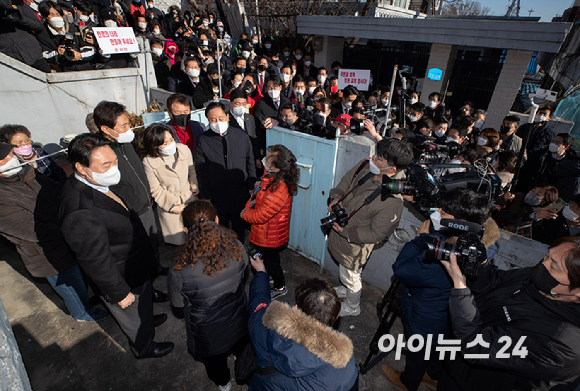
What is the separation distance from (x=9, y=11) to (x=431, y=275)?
315 inches

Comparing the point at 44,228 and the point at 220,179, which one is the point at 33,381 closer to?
the point at 44,228

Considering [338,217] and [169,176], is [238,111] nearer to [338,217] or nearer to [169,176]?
[169,176]

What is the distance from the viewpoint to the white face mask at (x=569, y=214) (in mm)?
2730

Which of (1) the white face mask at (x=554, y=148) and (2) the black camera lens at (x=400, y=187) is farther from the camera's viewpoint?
(1) the white face mask at (x=554, y=148)

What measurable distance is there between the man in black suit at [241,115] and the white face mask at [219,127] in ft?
2.07

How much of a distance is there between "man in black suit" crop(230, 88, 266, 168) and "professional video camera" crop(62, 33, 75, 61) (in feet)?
15.3

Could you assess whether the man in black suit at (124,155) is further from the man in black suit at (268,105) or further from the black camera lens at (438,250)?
the black camera lens at (438,250)

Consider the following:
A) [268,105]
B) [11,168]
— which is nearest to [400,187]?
[11,168]

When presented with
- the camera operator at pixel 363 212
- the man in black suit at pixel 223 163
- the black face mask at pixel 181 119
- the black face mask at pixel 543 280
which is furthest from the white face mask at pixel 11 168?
the black face mask at pixel 543 280

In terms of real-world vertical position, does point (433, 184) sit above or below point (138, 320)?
above

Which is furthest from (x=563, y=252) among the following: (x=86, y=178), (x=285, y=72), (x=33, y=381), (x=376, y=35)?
(x=376, y=35)

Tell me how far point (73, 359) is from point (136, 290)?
1184 millimetres

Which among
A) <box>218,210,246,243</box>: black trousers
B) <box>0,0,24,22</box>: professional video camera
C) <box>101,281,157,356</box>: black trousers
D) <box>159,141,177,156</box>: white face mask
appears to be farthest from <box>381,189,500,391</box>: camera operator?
<box>0,0,24,22</box>: professional video camera

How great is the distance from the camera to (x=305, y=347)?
1389 mm
